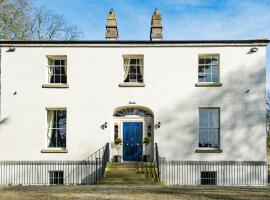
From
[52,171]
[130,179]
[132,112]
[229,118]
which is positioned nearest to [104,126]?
[132,112]

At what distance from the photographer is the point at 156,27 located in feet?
86.1

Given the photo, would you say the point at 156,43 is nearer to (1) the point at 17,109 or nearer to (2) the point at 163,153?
(2) the point at 163,153

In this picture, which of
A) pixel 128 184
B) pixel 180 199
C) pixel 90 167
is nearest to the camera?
pixel 180 199

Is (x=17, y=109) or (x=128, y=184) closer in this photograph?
(x=128, y=184)

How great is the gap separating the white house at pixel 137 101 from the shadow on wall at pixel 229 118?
0.05m

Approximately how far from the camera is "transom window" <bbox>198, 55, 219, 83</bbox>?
2484 centimetres

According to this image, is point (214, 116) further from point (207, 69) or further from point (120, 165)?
point (120, 165)

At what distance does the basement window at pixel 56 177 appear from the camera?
79.4 ft

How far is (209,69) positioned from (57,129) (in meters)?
8.80

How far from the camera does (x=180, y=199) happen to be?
49.5 ft

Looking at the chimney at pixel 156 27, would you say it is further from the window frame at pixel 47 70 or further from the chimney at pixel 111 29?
the window frame at pixel 47 70

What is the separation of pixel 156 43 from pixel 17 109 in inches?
324

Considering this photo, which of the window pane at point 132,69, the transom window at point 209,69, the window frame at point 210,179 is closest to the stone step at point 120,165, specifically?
the window frame at point 210,179

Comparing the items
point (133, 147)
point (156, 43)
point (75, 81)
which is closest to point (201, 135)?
point (133, 147)
